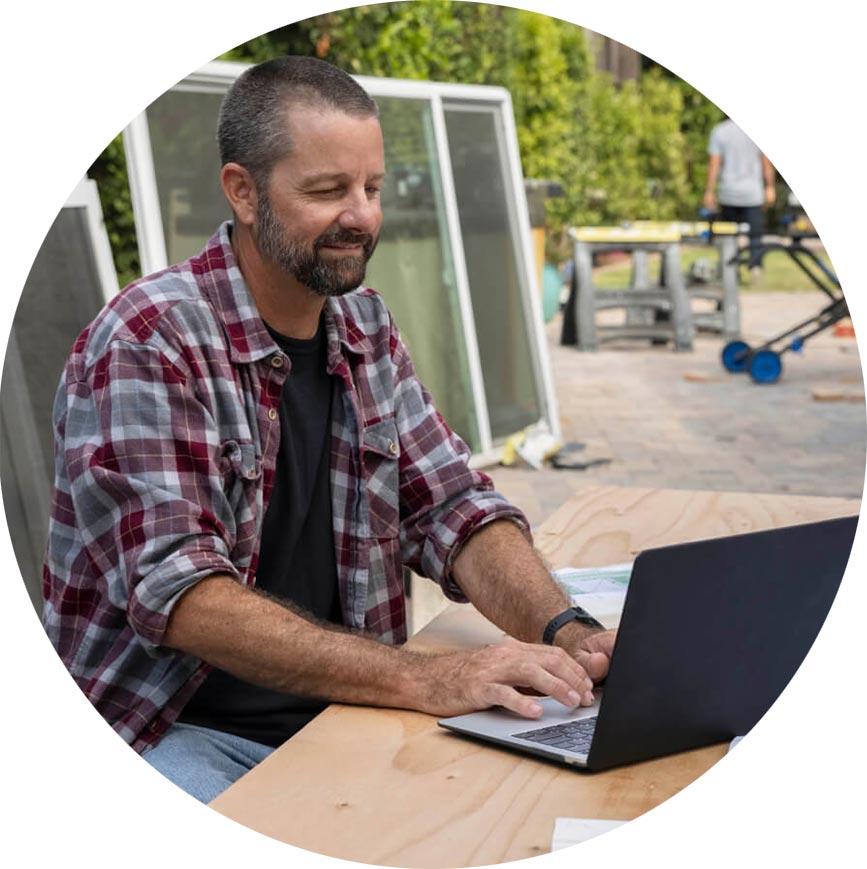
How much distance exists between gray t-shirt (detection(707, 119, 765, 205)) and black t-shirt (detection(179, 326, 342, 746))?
33.7 feet

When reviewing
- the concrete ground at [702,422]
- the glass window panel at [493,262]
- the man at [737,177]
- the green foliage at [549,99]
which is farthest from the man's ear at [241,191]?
the man at [737,177]

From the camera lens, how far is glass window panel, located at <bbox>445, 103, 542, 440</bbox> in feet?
21.9

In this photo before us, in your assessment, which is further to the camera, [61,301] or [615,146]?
[615,146]

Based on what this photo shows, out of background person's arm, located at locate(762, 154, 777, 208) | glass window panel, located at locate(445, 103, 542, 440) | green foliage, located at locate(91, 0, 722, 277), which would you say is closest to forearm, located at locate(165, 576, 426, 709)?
green foliage, located at locate(91, 0, 722, 277)

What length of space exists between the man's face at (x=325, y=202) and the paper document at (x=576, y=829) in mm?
1109

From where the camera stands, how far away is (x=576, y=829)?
5.17 ft

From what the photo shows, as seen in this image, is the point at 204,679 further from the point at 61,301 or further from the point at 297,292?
the point at 61,301

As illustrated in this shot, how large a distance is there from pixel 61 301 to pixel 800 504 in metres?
2.08

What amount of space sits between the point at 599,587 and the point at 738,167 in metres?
10.2

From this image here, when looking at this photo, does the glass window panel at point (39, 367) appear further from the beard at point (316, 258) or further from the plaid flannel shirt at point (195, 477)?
the beard at point (316, 258)

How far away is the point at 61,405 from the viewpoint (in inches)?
87.7

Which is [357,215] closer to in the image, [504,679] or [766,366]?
[504,679]

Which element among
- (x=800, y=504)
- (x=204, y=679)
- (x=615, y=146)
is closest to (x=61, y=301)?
(x=204, y=679)

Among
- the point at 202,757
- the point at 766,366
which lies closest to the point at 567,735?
the point at 202,757
